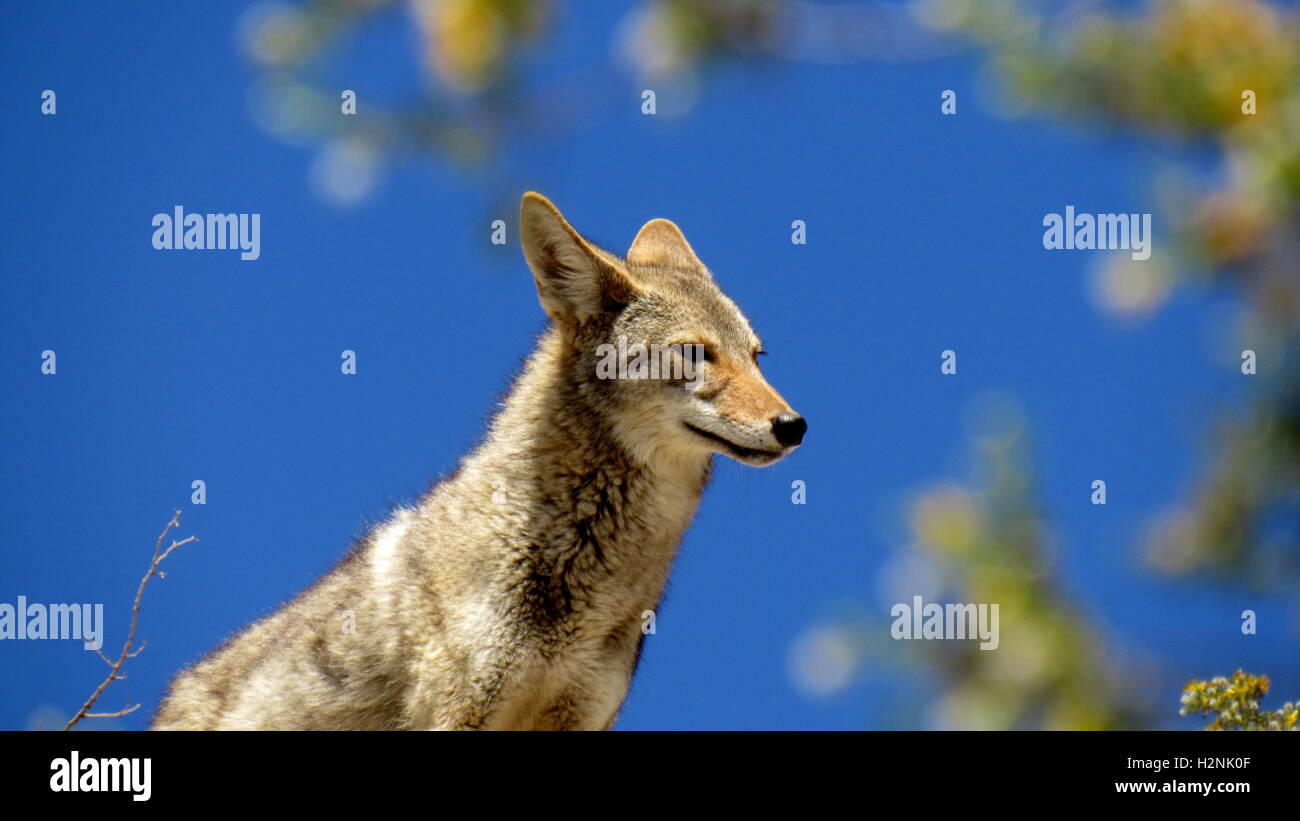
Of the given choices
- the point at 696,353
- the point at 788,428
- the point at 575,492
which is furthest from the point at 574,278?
the point at 788,428

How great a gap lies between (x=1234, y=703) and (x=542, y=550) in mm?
3921

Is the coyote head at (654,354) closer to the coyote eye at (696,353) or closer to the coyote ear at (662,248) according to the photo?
the coyote eye at (696,353)

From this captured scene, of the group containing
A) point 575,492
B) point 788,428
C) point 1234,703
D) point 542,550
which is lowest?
point 1234,703

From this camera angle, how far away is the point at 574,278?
9258mm

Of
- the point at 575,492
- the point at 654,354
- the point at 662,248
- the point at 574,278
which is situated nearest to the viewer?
the point at 575,492

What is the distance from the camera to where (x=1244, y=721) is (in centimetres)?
662

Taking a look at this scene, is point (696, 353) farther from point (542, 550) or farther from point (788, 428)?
point (542, 550)

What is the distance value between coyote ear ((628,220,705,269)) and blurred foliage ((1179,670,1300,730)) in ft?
16.1

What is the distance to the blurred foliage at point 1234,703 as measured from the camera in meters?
6.61

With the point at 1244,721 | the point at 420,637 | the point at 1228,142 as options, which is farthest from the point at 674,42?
the point at 420,637

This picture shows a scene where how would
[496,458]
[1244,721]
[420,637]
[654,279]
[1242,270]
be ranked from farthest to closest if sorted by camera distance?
[654,279], [496,458], [420,637], [1244,721], [1242,270]

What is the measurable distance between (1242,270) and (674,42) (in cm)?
141
